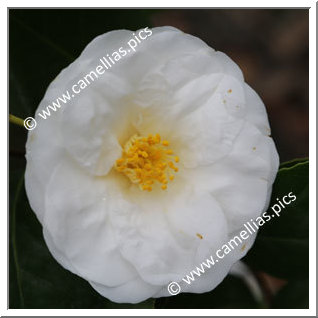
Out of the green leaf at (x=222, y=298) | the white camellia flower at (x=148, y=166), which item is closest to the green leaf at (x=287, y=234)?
the white camellia flower at (x=148, y=166)

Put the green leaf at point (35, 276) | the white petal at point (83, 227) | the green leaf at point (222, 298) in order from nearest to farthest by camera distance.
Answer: the white petal at point (83, 227)
the green leaf at point (35, 276)
the green leaf at point (222, 298)

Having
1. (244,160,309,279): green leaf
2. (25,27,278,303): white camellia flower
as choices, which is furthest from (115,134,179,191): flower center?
(244,160,309,279): green leaf

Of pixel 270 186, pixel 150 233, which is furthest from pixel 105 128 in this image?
pixel 270 186

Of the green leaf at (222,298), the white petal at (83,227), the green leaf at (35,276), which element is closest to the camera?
the white petal at (83,227)

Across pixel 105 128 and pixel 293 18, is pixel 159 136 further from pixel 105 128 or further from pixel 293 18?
pixel 293 18

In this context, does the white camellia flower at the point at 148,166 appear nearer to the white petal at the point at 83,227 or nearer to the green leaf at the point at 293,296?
the white petal at the point at 83,227

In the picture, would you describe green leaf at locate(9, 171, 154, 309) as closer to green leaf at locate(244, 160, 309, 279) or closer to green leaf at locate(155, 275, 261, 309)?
green leaf at locate(155, 275, 261, 309)

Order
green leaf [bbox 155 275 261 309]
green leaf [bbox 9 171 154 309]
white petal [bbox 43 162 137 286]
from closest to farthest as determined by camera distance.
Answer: white petal [bbox 43 162 137 286]
green leaf [bbox 9 171 154 309]
green leaf [bbox 155 275 261 309]
